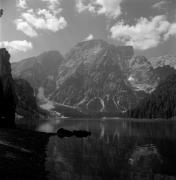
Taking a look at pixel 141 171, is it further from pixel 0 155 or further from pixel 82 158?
pixel 0 155

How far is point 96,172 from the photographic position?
34.3 metres

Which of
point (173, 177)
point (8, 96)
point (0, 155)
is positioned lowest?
point (173, 177)

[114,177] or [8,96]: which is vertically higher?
[8,96]

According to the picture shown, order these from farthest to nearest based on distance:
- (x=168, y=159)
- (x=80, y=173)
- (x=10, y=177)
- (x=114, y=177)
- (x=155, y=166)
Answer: (x=168, y=159), (x=155, y=166), (x=80, y=173), (x=114, y=177), (x=10, y=177)

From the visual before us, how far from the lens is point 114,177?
103 feet

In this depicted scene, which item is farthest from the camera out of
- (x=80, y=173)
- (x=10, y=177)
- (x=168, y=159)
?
(x=168, y=159)

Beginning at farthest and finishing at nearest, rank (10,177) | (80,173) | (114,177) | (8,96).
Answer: (8,96)
(80,173)
(114,177)
(10,177)

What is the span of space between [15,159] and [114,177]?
1305 centimetres

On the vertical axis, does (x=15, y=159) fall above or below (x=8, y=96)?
below

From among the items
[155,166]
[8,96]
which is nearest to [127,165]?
[155,166]

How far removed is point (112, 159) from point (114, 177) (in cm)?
1349

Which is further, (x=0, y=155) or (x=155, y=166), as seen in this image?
(x=155, y=166)

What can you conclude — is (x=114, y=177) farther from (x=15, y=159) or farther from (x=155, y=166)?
(x=15, y=159)

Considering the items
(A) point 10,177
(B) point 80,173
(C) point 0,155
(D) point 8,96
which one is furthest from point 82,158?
(D) point 8,96
